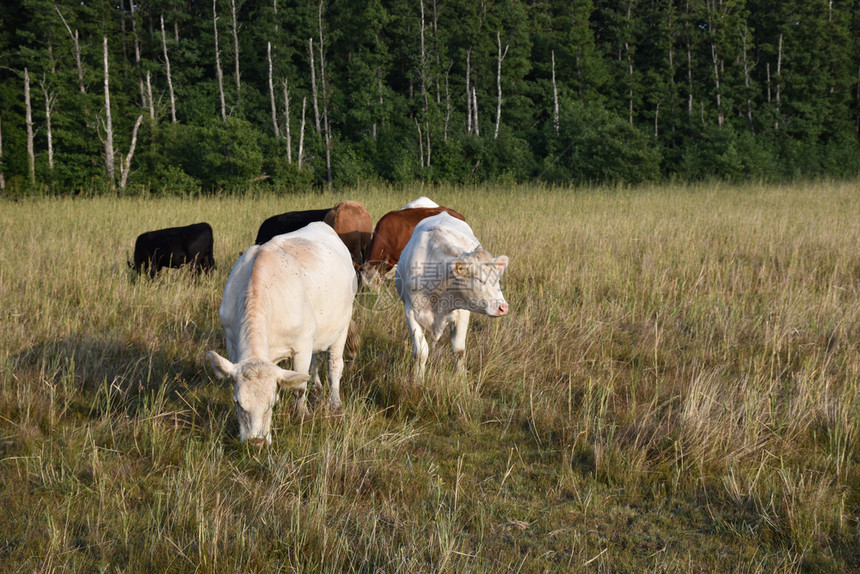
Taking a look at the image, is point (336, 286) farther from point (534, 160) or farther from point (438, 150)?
point (534, 160)

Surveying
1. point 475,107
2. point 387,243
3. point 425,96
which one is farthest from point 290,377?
point 475,107

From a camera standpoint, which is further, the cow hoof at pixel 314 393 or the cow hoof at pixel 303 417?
the cow hoof at pixel 314 393

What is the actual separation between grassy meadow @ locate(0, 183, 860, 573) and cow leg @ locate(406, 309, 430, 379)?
110 mm

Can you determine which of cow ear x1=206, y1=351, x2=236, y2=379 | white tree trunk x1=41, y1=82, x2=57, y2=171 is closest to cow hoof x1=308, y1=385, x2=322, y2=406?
cow ear x1=206, y1=351, x2=236, y2=379

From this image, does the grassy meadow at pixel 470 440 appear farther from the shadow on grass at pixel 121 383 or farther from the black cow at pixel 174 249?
the black cow at pixel 174 249

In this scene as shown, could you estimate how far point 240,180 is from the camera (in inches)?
813

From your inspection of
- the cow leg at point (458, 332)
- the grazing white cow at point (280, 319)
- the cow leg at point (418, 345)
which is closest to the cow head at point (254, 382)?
the grazing white cow at point (280, 319)

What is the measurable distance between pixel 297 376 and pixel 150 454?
1.21m

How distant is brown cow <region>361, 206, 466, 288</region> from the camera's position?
6.64 metres

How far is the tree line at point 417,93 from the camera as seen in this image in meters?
22.5

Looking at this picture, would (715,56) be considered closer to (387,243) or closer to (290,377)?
(387,243)

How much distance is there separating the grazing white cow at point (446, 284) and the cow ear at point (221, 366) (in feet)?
5.40

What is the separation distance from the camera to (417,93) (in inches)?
1148

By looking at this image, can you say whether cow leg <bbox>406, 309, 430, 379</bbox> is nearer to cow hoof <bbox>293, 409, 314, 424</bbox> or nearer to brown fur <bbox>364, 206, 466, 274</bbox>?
cow hoof <bbox>293, 409, 314, 424</bbox>
